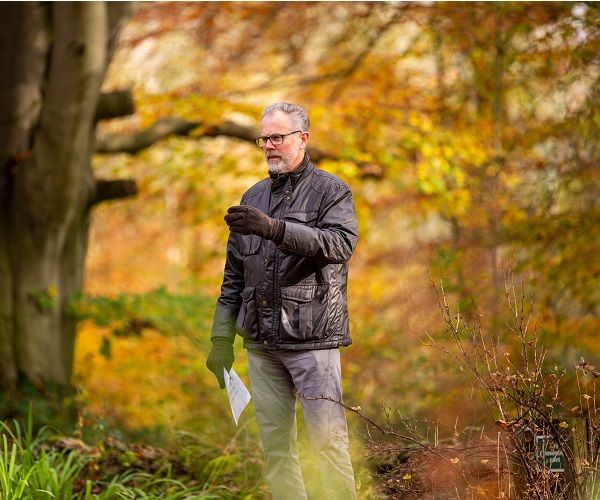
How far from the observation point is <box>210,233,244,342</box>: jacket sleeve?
438 cm

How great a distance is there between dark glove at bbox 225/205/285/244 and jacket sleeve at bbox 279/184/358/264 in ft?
0.17

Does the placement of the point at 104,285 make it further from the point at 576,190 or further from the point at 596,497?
the point at 596,497

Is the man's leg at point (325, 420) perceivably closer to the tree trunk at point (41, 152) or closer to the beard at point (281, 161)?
the beard at point (281, 161)

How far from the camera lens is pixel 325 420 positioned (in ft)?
13.2

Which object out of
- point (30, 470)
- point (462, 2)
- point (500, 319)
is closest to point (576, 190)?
point (500, 319)

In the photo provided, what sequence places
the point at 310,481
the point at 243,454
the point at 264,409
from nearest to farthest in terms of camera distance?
the point at 264,409 → the point at 310,481 → the point at 243,454

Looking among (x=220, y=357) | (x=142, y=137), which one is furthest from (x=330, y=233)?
(x=142, y=137)

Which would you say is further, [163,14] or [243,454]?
[163,14]

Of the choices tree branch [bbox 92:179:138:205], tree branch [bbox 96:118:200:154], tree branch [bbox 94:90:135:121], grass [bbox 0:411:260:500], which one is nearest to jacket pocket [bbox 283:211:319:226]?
grass [bbox 0:411:260:500]

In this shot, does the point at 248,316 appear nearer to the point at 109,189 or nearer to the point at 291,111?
the point at 291,111

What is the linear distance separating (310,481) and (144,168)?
37.5 feet

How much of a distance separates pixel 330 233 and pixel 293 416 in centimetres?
94

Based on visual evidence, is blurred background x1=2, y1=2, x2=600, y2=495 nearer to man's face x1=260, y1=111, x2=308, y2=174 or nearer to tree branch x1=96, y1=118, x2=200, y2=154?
tree branch x1=96, y1=118, x2=200, y2=154

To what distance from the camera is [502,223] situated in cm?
970
